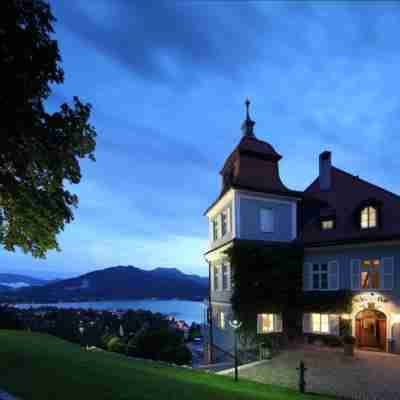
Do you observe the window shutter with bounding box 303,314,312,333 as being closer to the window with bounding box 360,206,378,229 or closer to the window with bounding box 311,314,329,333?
the window with bounding box 311,314,329,333

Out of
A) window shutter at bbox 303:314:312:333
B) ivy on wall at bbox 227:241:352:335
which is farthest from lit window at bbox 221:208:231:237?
window shutter at bbox 303:314:312:333

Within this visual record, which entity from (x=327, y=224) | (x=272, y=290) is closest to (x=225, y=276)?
(x=272, y=290)

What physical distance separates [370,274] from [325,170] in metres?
8.53

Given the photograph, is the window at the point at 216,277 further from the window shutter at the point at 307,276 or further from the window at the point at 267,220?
the window shutter at the point at 307,276

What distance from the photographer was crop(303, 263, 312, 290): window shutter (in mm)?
20531

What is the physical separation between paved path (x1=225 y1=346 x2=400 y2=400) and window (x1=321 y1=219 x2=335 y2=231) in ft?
23.4

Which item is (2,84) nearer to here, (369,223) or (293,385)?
(293,385)

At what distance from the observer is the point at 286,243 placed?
21234 mm

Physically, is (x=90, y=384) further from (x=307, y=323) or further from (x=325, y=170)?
(x=325, y=170)

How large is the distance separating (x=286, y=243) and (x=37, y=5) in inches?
700

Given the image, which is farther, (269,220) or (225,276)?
(225,276)

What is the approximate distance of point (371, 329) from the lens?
18.0 m

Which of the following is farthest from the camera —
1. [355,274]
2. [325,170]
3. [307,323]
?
[325,170]

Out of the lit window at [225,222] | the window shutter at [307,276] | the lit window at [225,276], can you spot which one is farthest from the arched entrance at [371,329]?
the lit window at [225,222]
